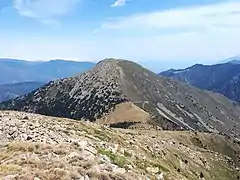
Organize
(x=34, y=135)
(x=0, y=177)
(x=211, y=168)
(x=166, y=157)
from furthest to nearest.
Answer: (x=211, y=168) → (x=166, y=157) → (x=34, y=135) → (x=0, y=177)

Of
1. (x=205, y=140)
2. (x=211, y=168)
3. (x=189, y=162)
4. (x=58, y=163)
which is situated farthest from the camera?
(x=205, y=140)

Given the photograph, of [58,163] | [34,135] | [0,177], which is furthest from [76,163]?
[34,135]

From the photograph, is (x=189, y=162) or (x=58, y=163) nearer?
(x=58, y=163)

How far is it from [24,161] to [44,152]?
2.77 meters

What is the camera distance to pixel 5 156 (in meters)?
28.9

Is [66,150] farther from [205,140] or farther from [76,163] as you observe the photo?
[205,140]

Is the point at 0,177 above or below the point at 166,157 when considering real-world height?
above

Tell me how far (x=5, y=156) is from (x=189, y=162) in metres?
55.1

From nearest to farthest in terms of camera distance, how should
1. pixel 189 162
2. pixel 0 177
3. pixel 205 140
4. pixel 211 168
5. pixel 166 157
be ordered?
1. pixel 0 177
2. pixel 166 157
3. pixel 189 162
4. pixel 211 168
5. pixel 205 140

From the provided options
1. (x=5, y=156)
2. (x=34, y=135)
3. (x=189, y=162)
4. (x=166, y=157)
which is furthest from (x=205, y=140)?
(x=5, y=156)

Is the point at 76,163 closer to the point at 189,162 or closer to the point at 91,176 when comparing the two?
the point at 91,176

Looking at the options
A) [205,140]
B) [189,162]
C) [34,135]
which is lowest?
[205,140]

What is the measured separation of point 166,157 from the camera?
66.9 meters

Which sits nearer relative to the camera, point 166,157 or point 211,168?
point 166,157
